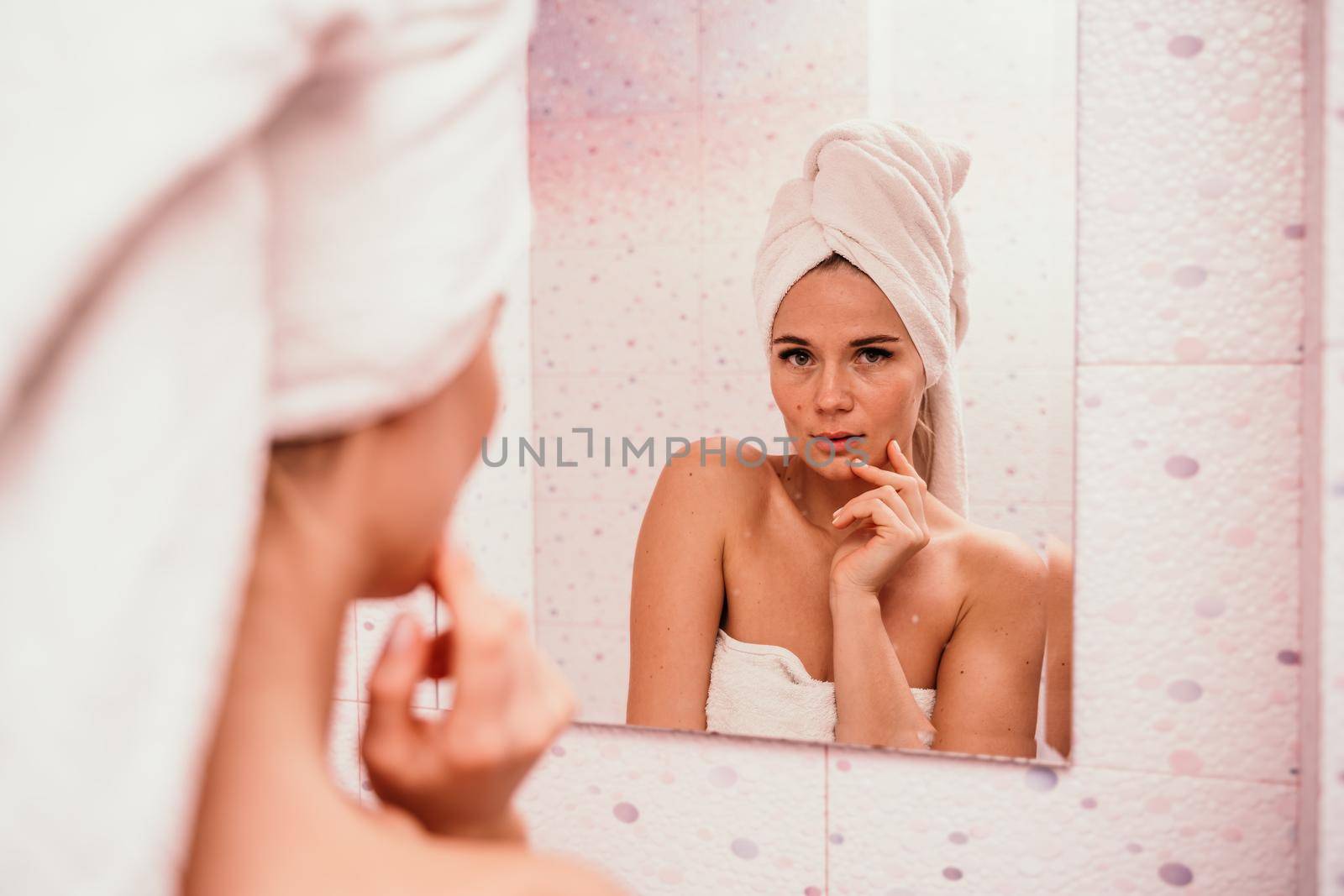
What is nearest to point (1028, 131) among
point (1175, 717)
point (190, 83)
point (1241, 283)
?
point (1241, 283)

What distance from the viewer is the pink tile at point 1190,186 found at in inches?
26.5

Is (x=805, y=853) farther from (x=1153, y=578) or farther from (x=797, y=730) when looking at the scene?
(x=1153, y=578)

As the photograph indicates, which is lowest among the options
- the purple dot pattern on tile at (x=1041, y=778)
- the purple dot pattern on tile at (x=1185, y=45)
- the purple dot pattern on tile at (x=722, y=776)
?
the purple dot pattern on tile at (x=722, y=776)

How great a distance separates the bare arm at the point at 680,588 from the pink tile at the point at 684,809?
0.05m

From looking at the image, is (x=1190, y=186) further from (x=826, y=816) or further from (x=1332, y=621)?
(x=826, y=816)

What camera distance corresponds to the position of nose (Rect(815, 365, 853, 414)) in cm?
77

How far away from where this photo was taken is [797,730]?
0.81 meters

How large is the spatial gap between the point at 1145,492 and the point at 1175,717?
184mm

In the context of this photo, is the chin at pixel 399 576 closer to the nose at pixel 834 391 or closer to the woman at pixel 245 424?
the woman at pixel 245 424

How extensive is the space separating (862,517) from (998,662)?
167 mm

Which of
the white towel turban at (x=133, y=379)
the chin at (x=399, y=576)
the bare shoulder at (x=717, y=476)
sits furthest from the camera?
the bare shoulder at (x=717, y=476)

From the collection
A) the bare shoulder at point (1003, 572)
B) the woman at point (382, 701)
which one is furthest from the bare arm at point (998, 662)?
the woman at point (382, 701)

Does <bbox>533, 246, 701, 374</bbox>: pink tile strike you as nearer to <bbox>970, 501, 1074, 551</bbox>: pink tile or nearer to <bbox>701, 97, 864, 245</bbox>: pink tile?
<bbox>701, 97, 864, 245</bbox>: pink tile

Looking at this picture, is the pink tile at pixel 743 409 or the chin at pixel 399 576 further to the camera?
the pink tile at pixel 743 409
